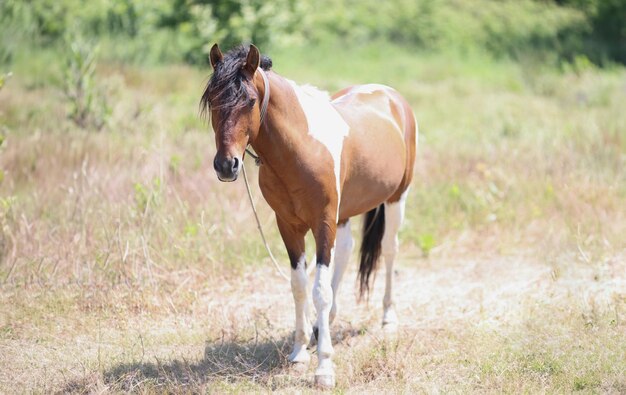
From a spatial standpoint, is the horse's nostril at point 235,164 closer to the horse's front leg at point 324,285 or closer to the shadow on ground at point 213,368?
the horse's front leg at point 324,285

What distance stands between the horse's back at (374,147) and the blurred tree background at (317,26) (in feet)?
17.2

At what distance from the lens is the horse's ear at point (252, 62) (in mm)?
4098

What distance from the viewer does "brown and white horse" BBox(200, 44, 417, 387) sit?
13.4 feet

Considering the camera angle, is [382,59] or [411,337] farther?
[382,59]

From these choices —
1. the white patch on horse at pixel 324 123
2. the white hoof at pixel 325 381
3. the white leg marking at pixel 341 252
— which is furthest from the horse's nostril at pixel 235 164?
the white leg marking at pixel 341 252

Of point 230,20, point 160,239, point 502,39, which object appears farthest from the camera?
point 502,39

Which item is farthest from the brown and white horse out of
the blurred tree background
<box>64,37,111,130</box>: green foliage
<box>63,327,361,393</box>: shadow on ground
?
the blurred tree background

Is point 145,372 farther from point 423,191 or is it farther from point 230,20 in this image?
point 230,20

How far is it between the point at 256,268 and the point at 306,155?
2.47m

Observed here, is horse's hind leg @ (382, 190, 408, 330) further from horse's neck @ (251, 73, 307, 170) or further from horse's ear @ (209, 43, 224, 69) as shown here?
horse's ear @ (209, 43, 224, 69)

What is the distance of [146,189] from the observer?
685cm

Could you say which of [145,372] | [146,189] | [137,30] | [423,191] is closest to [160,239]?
[146,189]

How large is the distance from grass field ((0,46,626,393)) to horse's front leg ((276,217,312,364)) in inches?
4.9

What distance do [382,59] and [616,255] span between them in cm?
1107
